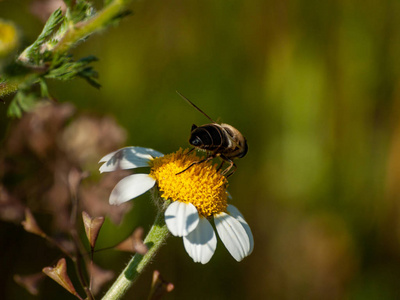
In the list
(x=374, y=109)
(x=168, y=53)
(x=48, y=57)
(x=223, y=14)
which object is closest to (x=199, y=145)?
(x=48, y=57)

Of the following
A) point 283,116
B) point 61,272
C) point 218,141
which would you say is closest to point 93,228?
point 61,272

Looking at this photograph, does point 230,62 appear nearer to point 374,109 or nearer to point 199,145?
point 374,109

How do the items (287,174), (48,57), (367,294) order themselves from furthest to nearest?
(287,174)
(367,294)
(48,57)

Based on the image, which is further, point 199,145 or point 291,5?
point 291,5

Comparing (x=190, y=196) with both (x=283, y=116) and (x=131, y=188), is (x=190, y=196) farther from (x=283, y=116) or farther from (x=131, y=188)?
(x=283, y=116)

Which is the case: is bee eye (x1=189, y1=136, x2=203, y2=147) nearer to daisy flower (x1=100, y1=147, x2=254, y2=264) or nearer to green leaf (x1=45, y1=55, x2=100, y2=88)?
daisy flower (x1=100, y1=147, x2=254, y2=264)

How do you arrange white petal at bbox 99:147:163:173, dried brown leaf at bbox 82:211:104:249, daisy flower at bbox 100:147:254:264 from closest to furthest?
dried brown leaf at bbox 82:211:104:249
daisy flower at bbox 100:147:254:264
white petal at bbox 99:147:163:173

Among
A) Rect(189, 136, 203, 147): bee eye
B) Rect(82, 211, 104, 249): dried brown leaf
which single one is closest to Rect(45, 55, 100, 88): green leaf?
Rect(82, 211, 104, 249): dried brown leaf

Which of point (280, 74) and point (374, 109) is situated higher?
point (280, 74)
